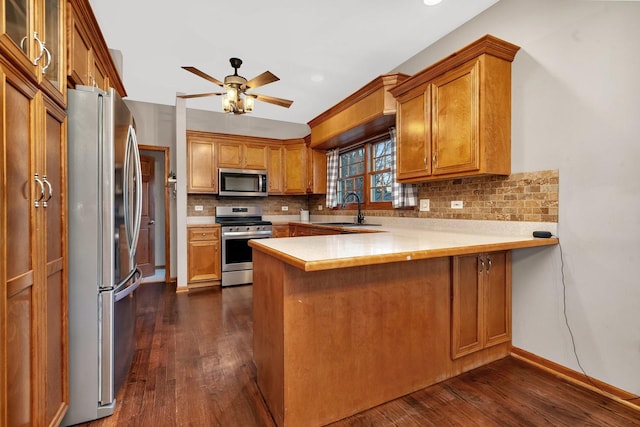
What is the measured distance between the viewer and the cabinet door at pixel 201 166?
4.41 m

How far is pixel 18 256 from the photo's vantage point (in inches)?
42.5

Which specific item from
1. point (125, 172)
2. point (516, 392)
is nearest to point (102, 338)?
point (125, 172)

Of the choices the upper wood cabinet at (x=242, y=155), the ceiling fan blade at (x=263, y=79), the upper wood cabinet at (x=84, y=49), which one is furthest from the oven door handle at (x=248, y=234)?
the upper wood cabinet at (x=84, y=49)

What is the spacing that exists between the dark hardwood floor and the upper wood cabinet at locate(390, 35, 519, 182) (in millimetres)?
1418

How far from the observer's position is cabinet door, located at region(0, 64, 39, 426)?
974mm

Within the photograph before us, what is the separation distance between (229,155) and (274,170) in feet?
2.53

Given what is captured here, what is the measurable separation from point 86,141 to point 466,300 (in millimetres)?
2458

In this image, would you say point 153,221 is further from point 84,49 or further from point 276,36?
point 276,36

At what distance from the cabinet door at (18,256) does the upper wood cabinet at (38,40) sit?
7cm

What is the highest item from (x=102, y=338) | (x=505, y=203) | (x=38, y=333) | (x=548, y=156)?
(x=548, y=156)

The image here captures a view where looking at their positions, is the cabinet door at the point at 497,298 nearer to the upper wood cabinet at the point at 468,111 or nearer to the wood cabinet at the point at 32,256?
the upper wood cabinet at the point at 468,111

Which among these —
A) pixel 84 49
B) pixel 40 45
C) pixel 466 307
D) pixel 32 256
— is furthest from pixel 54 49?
pixel 466 307

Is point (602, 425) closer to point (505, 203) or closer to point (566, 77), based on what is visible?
point (505, 203)

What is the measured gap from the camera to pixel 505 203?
225 centimetres
